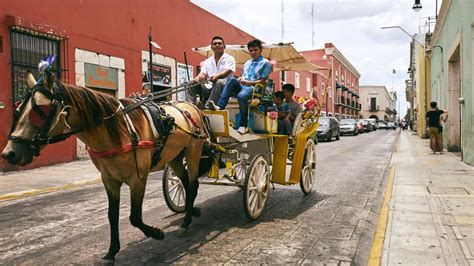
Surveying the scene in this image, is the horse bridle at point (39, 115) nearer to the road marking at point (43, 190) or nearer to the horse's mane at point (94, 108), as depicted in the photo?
the horse's mane at point (94, 108)

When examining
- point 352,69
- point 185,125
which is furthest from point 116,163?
point 352,69

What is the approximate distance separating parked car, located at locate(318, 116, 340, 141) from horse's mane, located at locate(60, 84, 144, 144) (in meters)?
22.0

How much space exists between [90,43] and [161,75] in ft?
13.2

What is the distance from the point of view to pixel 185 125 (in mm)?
4969

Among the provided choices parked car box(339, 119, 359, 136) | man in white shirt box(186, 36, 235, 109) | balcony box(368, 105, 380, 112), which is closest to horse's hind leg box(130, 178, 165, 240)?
man in white shirt box(186, 36, 235, 109)

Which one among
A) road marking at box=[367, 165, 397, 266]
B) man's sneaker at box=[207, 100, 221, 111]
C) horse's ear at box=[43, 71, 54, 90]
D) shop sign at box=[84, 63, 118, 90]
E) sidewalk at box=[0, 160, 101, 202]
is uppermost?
shop sign at box=[84, 63, 118, 90]

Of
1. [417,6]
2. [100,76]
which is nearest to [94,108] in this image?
[100,76]

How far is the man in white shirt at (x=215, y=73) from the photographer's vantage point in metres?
5.91

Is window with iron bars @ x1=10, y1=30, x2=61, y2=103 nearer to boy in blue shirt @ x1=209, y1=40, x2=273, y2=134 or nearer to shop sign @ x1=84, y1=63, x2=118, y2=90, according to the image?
shop sign @ x1=84, y1=63, x2=118, y2=90

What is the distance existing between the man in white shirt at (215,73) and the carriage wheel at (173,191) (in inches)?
43.7

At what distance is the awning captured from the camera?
282 inches

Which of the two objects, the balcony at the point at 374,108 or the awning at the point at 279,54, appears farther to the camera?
the balcony at the point at 374,108

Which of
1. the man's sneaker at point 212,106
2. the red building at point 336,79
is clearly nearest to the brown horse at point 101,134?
the man's sneaker at point 212,106

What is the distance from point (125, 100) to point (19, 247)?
201 cm
